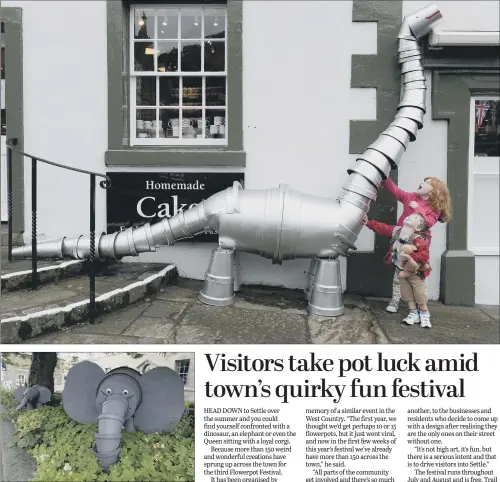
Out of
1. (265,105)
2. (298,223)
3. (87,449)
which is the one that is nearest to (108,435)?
(87,449)

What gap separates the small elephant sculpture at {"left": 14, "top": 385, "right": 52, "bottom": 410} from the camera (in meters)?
1.86

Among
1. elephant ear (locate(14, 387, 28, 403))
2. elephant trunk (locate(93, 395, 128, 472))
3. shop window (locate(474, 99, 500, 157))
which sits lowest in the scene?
elephant trunk (locate(93, 395, 128, 472))

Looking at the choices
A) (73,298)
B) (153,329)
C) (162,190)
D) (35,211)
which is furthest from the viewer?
(162,190)

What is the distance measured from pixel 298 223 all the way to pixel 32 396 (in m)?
1.54

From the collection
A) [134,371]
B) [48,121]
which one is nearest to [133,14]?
[48,121]

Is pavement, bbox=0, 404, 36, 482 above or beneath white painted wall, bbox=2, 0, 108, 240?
beneath

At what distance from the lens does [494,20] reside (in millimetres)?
2494

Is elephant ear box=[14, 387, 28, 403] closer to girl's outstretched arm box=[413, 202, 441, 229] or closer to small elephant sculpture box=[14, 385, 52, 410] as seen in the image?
small elephant sculpture box=[14, 385, 52, 410]

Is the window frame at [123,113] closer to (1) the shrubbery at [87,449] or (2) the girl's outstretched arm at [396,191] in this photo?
(2) the girl's outstretched arm at [396,191]

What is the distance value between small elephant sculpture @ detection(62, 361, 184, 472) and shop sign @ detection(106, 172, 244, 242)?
3.41 feet

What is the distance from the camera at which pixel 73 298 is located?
7.13 feet

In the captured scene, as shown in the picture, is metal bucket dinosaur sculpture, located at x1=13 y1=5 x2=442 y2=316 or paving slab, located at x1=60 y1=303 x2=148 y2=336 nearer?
paving slab, located at x1=60 y1=303 x2=148 y2=336

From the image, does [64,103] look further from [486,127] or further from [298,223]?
[486,127]

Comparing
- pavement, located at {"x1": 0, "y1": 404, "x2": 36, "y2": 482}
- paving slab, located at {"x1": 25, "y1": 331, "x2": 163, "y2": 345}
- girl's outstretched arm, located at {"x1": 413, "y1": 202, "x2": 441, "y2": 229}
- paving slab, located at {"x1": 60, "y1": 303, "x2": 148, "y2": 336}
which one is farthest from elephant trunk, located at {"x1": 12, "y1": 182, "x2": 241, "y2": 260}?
girl's outstretched arm, located at {"x1": 413, "y1": 202, "x2": 441, "y2": 229}
